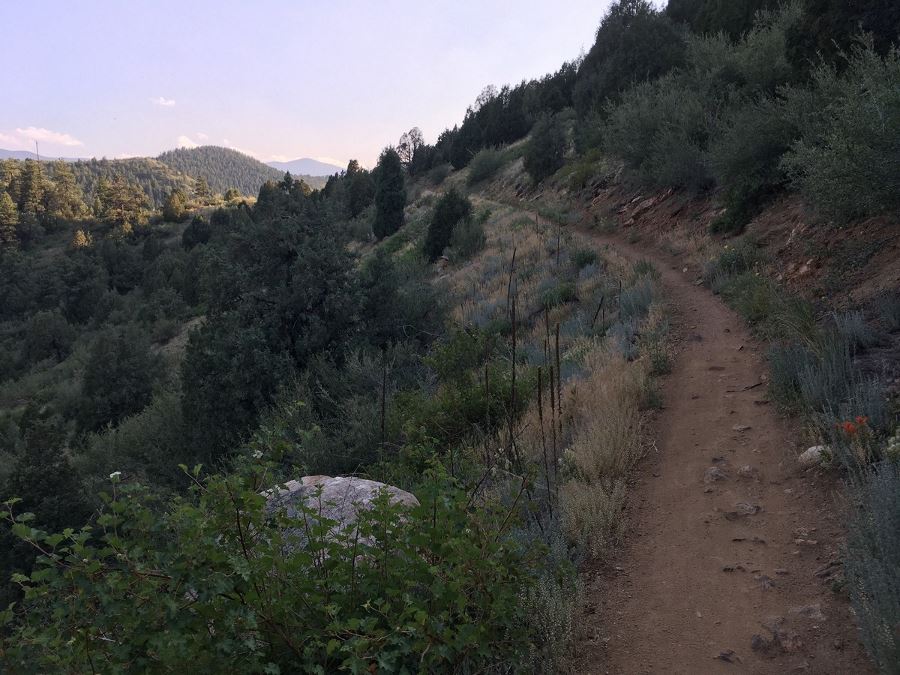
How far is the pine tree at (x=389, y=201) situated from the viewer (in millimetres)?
37031

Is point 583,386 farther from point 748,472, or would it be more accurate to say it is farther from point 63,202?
point 63,202

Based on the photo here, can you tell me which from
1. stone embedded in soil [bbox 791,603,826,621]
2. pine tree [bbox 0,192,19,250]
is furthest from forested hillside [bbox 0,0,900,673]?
pine tree [bbox 0,192,19,250]

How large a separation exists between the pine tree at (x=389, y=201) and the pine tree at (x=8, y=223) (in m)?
49.5

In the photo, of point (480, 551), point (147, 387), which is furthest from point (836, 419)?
point (147, 387)

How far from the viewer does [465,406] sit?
6484 mm

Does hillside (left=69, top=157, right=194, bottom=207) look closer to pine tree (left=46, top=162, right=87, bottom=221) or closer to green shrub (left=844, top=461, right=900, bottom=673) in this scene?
pine tree (left=46, top=162, right=87, bottom=221)

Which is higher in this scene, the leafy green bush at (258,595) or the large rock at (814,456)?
the leafy green bush at (258,595)

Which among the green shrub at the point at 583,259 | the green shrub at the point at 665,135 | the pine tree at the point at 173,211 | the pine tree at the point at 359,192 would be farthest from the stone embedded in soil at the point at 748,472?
the pine tree at the point at 173,211

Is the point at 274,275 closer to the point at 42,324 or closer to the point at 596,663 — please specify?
the point at 596,663

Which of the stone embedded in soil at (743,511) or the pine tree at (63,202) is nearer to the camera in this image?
the stone embedded in soil at (743,511)

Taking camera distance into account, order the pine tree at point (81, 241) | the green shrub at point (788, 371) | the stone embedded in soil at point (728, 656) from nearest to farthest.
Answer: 1. the stone embedded in soil at point (728, 656)
2. the green shrub at point (788, 371)
3. the pine tree at point (81, 241)

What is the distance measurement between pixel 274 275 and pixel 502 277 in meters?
6.62

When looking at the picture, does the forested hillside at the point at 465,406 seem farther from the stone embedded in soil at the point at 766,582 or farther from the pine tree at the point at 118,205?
the pine tree at the point at 118,205

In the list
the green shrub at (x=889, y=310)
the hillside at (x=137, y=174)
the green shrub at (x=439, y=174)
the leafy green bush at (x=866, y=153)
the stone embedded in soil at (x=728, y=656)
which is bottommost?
the stone embedded in soil at (x=728, y=656)
